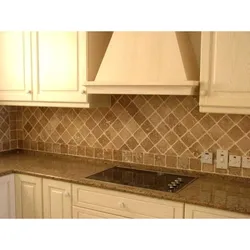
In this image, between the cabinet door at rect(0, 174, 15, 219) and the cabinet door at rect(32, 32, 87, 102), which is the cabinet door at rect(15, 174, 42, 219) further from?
the cabinet door at rect(32, 32, 87, 102)

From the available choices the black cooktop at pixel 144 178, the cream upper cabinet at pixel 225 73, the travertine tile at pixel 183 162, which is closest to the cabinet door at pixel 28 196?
the black cooktop at pixel 144 178

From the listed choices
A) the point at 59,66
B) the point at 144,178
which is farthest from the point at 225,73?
the point at 59,66

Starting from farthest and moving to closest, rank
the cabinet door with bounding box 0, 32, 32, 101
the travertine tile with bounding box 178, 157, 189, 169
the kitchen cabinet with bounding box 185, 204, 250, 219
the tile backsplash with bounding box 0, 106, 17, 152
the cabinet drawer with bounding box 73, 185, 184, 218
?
1. the tile backsplash with bounding box 0, 106, 17, 152
2. the cabinet door with bounding box 0, 32, 32, 101
3. the travertine tile with bounding box 178, 157, 189, 169
4. the cabinet drawer with bounding box 73, 185, 184, 218
5. the kitchen cabinet with bounding box 185, 204, 250, 219

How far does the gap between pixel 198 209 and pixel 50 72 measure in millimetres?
1429

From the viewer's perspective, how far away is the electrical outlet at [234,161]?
2.00 m

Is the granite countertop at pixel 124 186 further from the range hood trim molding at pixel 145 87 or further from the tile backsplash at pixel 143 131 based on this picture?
the range hood trim molding at pixel 145 87

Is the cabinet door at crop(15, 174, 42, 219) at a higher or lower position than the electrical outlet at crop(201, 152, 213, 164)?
lower

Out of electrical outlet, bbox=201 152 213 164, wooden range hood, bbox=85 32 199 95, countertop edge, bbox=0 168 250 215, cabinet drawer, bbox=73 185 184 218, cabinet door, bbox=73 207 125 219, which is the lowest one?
cabinet door, bbox=73 207 125 219

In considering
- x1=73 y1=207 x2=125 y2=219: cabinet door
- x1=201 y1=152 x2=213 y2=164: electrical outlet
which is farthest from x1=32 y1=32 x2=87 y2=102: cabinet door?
x1=201 y1=152 x2=213 y2=164: electrical outlet

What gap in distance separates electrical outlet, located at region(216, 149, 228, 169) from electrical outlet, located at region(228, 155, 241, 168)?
26mm

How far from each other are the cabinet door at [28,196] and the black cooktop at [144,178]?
44cm

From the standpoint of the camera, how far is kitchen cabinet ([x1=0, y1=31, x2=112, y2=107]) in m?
2.19

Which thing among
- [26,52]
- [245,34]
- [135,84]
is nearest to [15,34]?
[26,52]
